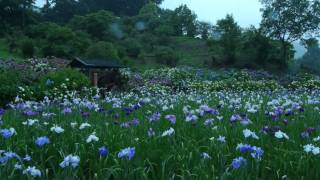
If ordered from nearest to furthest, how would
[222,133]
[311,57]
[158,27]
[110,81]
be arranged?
[222,133], [110,81], [158,27], [311,57]

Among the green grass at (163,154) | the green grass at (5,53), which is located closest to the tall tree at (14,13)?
the green grass at (5,53)

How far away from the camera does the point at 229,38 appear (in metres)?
32.6

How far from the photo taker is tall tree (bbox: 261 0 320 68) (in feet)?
110

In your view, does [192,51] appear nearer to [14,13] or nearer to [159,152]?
[14,13]

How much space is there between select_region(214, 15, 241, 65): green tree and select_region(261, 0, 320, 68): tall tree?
2170 mm

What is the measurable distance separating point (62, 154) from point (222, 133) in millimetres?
1494

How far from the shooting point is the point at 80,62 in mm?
15586

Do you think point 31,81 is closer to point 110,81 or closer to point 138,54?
point 110,81

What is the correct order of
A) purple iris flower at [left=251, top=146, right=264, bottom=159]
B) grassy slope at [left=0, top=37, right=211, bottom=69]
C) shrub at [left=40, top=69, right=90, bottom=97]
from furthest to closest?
grassy slope at [left=0, top=37, right=211, bottom=69] < shrub at [left=40, top=69, right=90, bottom=97] < purple iris flower at [left=251, top=146, right=264, bottom=159]

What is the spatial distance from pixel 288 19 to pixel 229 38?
4636mm

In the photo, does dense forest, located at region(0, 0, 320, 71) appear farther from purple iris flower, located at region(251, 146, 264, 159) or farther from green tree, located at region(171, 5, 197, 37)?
purple iris flower, located at region(251, 146, 264, 159)

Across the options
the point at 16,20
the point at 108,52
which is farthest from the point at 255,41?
the point at 16,20

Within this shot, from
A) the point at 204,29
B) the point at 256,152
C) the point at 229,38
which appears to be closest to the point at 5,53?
the point at 229,38

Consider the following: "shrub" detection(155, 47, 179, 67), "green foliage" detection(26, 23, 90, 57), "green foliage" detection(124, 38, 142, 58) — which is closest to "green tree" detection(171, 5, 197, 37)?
"green foliage" detection(124, 38, 142, 58)
